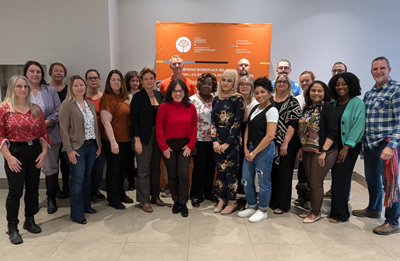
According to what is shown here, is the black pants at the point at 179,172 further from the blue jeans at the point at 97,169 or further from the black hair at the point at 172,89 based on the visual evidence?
the blue jeans at the point at 97,169

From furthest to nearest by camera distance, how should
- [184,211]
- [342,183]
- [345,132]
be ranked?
[184,211] < [342,183] < [345,132]

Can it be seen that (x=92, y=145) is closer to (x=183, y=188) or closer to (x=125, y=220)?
(x=125, y=220)

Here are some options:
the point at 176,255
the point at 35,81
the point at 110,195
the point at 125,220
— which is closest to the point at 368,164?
the point at 176,255

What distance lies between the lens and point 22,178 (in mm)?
2727

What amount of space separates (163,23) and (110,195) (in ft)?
9.99

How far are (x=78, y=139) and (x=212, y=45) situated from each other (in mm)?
2932

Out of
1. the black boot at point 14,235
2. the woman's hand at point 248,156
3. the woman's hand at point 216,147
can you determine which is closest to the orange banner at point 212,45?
the woman's hand at point 216,147

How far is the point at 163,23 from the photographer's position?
4.82 m

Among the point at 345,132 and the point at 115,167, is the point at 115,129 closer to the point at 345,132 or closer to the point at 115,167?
the point at 115,167

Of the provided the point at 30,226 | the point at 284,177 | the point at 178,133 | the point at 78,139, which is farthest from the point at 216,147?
the point at 30,226

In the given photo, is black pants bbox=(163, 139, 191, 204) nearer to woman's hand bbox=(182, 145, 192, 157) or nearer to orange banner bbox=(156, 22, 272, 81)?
woman's hand bbox=(182, 145, 192, 157)

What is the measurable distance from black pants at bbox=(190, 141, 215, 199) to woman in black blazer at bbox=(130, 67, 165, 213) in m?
0.50

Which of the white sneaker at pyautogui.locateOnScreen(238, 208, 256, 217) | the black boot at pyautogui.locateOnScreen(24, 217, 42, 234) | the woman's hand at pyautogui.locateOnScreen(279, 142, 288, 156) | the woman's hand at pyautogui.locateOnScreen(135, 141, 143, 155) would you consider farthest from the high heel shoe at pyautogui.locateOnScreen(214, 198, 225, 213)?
the black boot at pyautogui.locateOnScreen(24, 217, 42, 234)

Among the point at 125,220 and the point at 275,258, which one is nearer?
the point at 275,258
